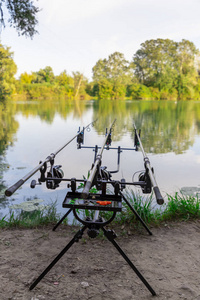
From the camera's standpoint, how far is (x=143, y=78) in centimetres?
6378

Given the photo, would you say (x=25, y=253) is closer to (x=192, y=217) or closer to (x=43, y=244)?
(x=43, y=244)

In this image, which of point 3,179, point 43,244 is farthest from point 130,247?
point 3,179

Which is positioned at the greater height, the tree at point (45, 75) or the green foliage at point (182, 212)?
the tree at point (45, 75)

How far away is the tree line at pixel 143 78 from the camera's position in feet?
191

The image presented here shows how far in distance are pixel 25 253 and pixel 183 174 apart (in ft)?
15.3

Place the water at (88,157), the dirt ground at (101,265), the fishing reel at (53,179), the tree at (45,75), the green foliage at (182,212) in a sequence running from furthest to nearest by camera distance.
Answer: the tree at (45,75) < the water at (88,157) < the green foliage at (182,212) < the fishing reel at (53,179) < the dirt ground at (101,265)

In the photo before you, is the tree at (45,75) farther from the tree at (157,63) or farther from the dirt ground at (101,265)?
the dirt ground at (101,265)

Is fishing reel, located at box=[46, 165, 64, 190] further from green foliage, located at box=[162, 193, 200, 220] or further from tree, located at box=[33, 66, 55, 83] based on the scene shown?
tree, located at box=[33, 66, 55, 83]

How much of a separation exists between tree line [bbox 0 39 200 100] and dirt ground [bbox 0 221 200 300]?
176 feet

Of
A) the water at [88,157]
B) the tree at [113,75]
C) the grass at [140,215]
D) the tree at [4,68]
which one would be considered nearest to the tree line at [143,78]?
the tree at [113,75]

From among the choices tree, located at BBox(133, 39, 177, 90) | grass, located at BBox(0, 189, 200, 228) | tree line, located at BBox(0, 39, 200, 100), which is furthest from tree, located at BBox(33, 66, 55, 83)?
grass, located at BBox(0, 189, 200, 228)

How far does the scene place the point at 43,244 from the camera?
2.75m

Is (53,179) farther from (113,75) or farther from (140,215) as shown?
(113,75)

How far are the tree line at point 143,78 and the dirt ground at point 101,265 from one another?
176 feet
